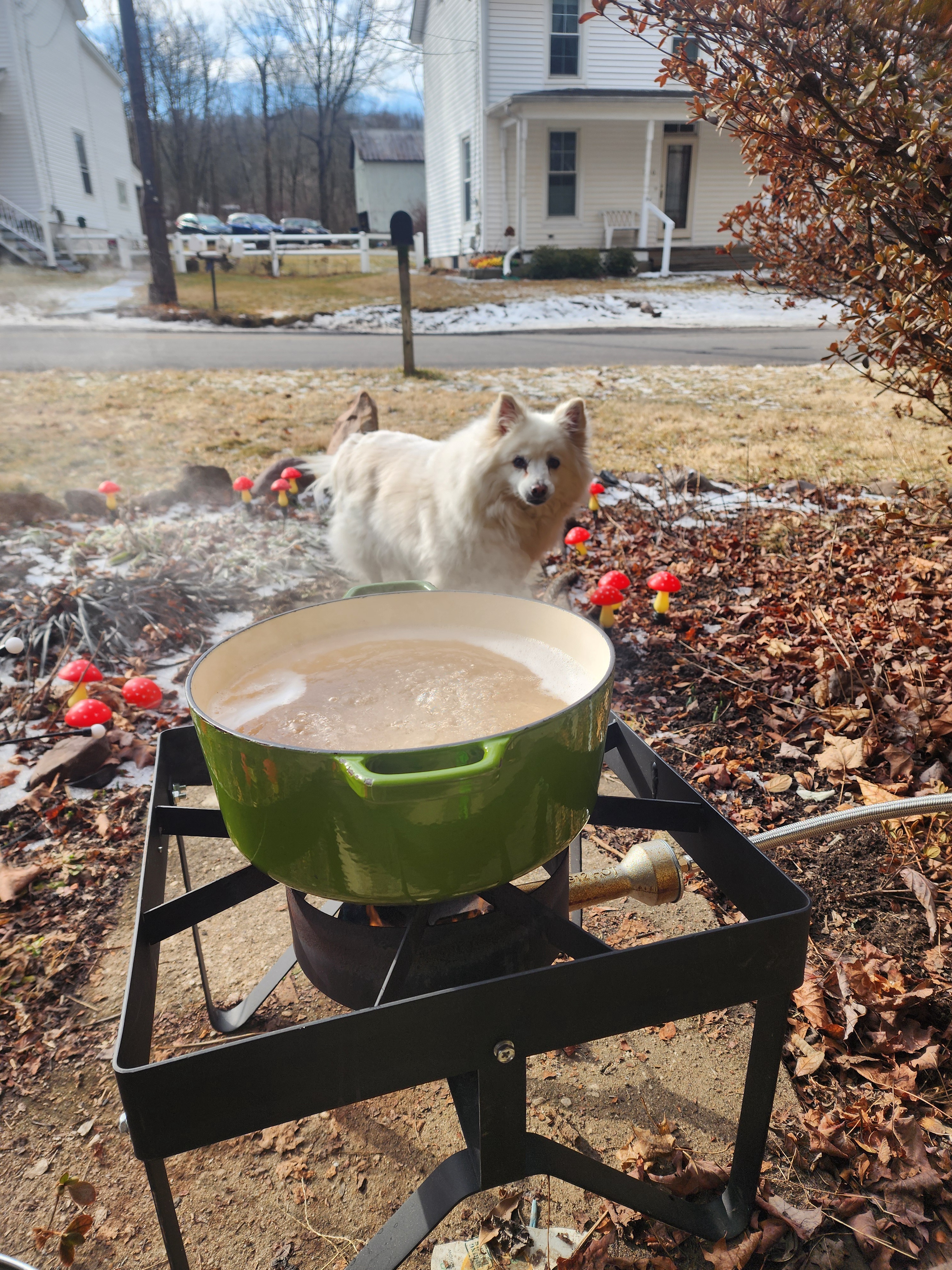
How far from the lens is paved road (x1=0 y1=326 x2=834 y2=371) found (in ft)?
37.9

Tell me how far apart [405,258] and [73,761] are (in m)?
7.07

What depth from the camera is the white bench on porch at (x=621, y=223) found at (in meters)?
20.3

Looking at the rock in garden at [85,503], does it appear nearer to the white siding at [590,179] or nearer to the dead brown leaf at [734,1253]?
the dead brown leaf at [734,1253]

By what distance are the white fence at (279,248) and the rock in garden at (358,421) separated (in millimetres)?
16318

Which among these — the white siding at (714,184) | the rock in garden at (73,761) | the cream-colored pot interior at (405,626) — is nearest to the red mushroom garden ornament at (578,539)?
the rock in garden at (73,761)

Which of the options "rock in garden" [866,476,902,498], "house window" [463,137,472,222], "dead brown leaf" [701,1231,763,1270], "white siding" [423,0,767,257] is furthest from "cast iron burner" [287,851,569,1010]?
"house window" [463,137,472,222]

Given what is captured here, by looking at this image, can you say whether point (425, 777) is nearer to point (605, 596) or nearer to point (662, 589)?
point (605, 596)

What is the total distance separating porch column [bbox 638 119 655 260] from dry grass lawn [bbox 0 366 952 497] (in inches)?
436

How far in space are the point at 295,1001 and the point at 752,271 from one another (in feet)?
10.9

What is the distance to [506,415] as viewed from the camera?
3.79 metres

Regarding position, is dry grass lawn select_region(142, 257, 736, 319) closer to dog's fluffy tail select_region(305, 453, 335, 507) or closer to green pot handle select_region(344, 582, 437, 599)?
dog's fluffy tail select_region(305, 453, 335, 507)

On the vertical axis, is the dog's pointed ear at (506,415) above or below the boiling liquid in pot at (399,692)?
above

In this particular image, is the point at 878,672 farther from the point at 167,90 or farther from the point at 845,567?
the point at 167,90

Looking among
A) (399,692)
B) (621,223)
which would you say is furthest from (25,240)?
(399,692)
